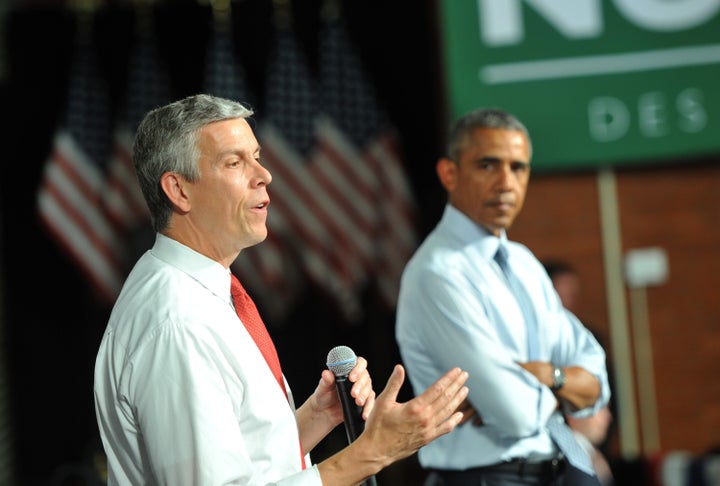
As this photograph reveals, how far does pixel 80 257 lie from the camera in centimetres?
620

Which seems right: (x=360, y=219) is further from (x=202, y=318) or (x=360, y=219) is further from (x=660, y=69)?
(x=202, y=318)

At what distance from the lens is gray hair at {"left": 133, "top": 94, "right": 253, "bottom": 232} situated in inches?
69.9

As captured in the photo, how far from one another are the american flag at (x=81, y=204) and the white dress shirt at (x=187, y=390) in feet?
14.9

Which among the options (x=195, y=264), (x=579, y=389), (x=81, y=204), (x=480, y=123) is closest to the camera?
(x=195, y=264)

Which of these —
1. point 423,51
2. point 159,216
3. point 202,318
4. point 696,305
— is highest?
point 423,51

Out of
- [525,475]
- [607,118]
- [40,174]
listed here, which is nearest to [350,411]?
[525,475]

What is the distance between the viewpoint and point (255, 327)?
1.84m

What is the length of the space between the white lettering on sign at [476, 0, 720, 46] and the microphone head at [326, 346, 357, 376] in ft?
Result: 13.3

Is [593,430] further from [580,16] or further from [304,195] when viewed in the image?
[304,195]

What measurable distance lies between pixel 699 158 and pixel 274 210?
2.38 meters

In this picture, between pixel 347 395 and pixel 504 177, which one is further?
pixel 504 177

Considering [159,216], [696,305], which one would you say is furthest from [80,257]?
[159,216]

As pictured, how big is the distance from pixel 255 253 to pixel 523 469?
155 inches

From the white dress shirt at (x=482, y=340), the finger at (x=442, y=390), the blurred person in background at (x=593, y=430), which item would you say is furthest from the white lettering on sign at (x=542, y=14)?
the finger at (x=442, y=390)
